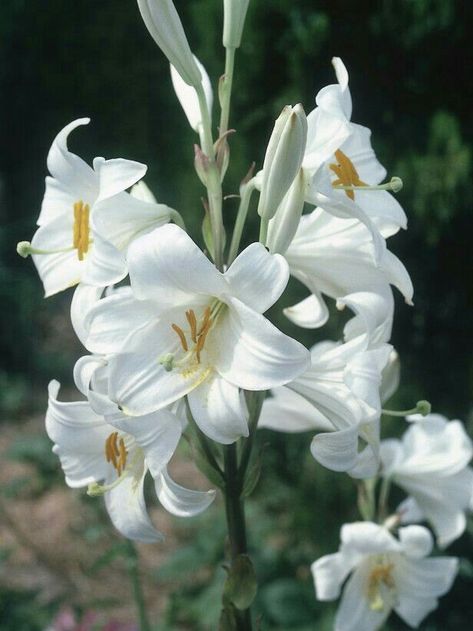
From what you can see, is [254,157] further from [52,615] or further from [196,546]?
[52,615]

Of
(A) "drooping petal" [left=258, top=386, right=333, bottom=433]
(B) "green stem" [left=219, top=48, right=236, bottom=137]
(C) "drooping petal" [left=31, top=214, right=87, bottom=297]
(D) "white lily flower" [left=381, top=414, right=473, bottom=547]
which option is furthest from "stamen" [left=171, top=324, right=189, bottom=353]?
(D) "white lily flower" [left=381, top=414, right=473, bottom=547]

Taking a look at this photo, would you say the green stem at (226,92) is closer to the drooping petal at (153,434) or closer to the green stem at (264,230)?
the green stem at (264,230)

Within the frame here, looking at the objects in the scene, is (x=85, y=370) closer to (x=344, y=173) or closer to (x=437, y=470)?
(x=344, y=173)

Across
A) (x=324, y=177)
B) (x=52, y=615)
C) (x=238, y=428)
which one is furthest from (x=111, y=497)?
(x=52, y=615)

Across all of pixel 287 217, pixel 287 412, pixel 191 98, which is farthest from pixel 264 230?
pixel 287 412

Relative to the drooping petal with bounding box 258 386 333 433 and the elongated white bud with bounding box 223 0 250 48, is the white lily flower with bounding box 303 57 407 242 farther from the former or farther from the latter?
the drooping petal with bounding box 258 386 333 433

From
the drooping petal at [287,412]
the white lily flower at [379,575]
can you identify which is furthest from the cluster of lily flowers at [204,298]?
the white lily flower at [379,575]
